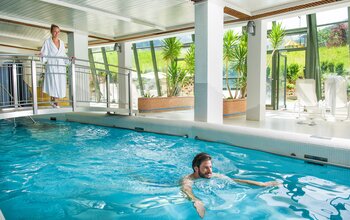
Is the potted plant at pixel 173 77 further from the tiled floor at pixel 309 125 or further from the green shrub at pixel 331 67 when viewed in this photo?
the green shrub at pixel 331 67

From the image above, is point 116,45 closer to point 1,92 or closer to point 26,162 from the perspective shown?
point 1,92

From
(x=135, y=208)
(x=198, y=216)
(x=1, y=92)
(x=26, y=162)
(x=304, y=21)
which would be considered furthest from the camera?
(x=304, y=21)

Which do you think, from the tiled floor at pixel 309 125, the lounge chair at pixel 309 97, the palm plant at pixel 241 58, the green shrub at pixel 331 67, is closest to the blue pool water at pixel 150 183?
the tiled floor at pixel 309 125

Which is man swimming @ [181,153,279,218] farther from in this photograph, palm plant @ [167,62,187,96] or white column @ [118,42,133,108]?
white column @ [118,42,133,108]

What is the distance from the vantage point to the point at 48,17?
322 inches

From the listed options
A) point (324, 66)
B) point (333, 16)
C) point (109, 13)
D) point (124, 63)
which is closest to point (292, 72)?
point (324, 66)

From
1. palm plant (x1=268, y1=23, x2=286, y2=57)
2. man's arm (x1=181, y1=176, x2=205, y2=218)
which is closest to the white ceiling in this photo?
palm plant (x1=268, y1=23, x2=286, y2=57)

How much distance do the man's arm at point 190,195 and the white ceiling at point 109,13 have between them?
4723 millimetres

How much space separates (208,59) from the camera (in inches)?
248

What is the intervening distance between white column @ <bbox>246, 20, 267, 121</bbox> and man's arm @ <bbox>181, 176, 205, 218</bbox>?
5371mm

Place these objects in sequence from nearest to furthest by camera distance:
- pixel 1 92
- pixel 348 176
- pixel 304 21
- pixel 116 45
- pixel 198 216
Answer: pixel 198 216, pixel 348 176, pixel 1 92, pixel 304 21, pixel 116 45

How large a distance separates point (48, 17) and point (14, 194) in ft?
21.3

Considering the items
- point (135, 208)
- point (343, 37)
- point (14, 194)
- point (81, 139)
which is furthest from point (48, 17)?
point (343, 37)

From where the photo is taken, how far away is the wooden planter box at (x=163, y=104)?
410 inches
